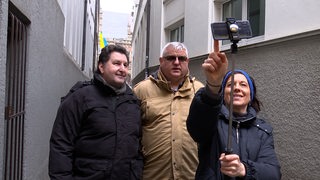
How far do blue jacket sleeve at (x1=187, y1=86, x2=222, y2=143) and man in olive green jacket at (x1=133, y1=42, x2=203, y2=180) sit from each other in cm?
70

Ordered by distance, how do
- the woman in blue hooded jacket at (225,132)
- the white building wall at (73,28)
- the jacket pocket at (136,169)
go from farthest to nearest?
1. the white building wall at (73,28)
2. the jacket pocket at (136,169)
3. the woman in blue hooded jacket at (225,132)

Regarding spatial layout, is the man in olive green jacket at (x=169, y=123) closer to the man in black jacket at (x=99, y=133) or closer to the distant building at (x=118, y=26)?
the man in black jacket at (x=99, y=133)

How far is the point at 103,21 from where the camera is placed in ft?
147

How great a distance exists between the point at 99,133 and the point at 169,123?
1.85ft

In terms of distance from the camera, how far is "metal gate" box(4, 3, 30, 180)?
315cm

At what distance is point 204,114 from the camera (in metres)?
2.19

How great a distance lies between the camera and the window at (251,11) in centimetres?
613

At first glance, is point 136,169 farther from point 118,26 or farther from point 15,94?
point 118,26

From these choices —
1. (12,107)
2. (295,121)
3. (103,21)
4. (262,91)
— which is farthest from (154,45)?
(103,21)

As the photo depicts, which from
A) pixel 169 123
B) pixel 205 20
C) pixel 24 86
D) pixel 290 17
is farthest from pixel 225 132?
pixel 205 20

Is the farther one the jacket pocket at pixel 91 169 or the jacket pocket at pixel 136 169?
the jacket pocket at pixel 136 169

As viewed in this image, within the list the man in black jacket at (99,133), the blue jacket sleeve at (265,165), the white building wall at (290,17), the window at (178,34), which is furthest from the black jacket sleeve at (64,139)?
the window at (178,34)

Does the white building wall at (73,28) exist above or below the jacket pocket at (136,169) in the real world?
above

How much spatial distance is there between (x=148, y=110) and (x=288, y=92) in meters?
2.52
